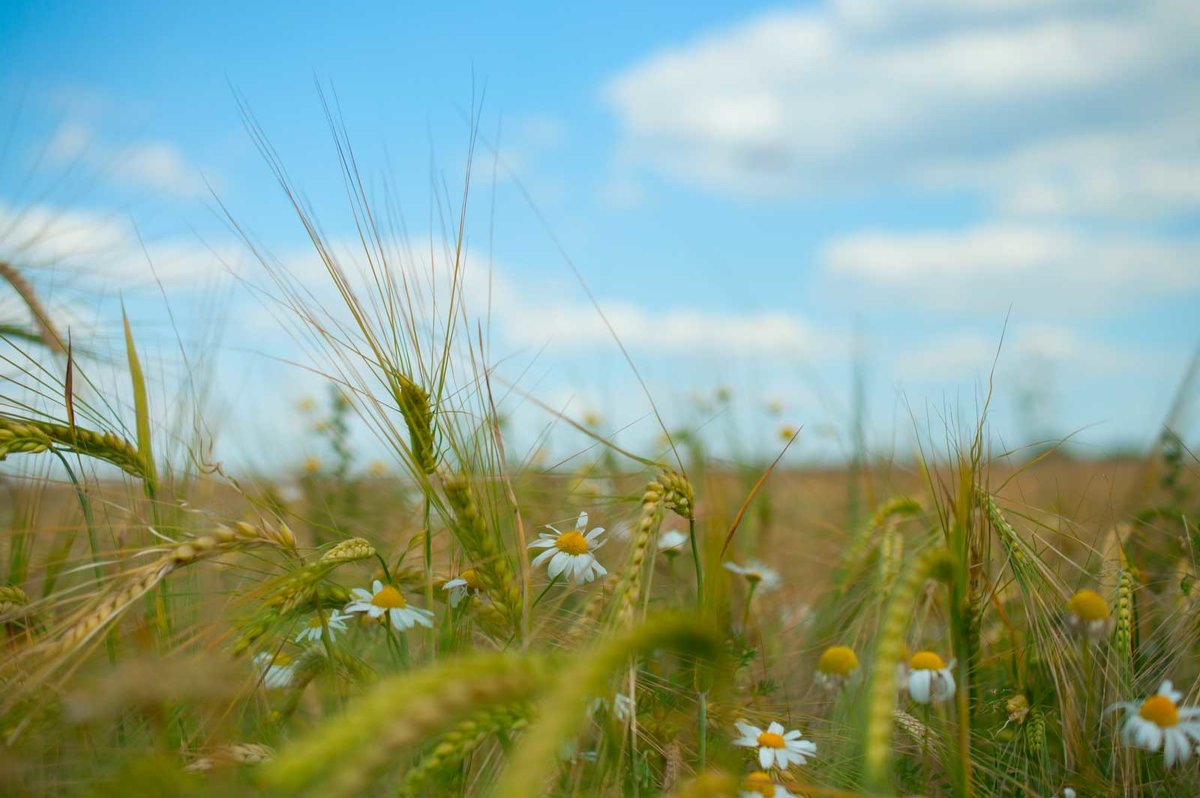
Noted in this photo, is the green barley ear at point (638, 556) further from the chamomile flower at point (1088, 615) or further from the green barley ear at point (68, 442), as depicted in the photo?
the green barley ear at point (68, 442)

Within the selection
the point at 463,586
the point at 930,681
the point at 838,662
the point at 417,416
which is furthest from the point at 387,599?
the point at 930,681

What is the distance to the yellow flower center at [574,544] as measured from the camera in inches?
57.8

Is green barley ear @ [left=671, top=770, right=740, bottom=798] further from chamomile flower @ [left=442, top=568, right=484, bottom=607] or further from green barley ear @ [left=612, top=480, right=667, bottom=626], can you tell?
chamomile flower @ [left=442, top=568, right=484, bottom=607]

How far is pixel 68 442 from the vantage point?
1.48 meters

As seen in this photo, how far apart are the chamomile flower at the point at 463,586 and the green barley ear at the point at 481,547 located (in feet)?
0.11

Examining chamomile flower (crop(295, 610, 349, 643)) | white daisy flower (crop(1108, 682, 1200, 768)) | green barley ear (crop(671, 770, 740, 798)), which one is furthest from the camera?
chamomile flower (crop(295, 610, 349, 643))

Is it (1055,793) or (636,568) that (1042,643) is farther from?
(636,568)

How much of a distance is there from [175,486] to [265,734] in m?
0.62

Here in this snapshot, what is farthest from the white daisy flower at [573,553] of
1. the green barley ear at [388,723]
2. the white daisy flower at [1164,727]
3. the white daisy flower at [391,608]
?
the white daisy flower at [1164,727]

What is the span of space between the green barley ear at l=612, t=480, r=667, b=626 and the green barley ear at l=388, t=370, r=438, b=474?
365 millimetres

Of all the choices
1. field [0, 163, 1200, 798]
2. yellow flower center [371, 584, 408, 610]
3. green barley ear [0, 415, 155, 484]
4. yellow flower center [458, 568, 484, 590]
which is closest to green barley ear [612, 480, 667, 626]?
field [0, 163, 1200, 798]

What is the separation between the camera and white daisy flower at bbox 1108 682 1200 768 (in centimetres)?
120

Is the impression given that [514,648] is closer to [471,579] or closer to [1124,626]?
[471,579]

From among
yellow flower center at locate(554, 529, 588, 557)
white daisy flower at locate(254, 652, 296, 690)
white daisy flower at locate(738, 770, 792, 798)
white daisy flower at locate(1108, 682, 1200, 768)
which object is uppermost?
yellow flower center at locate(554, 529, 588, 557)
